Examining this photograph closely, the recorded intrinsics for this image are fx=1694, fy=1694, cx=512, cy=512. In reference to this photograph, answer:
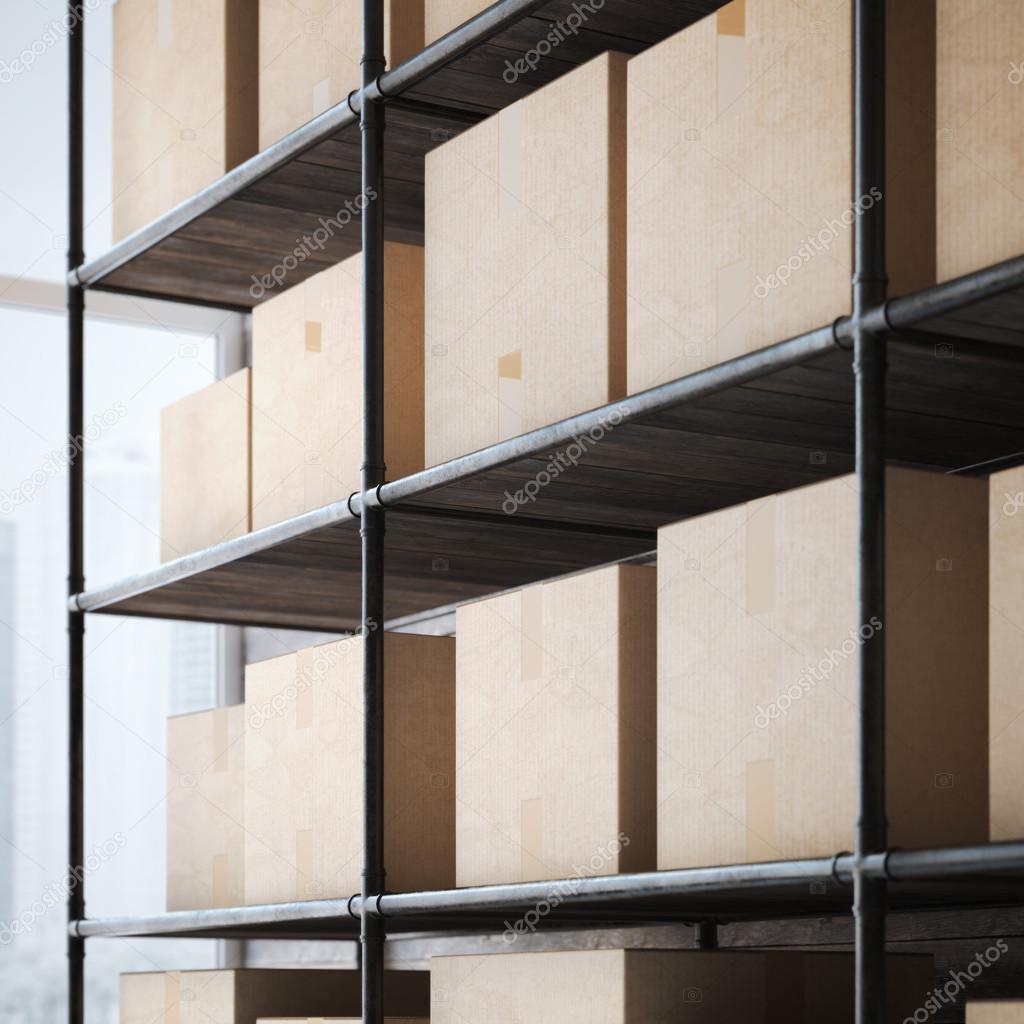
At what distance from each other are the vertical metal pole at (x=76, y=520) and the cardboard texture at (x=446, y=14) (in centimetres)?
85

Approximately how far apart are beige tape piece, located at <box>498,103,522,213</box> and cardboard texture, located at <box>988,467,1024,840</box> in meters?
0.71

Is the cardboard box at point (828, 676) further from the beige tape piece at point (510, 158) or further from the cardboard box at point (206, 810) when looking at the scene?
the cardboard box at point (206, 810)

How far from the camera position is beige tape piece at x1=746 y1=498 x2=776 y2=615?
1.51 meters

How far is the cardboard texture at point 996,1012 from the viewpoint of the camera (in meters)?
1.29

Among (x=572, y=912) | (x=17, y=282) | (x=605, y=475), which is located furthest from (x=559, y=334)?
(x=17, y=282)

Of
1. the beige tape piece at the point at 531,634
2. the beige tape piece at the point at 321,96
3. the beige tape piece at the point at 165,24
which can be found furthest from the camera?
the beige tape piece at the point at 165,24

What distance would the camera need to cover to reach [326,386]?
225cm

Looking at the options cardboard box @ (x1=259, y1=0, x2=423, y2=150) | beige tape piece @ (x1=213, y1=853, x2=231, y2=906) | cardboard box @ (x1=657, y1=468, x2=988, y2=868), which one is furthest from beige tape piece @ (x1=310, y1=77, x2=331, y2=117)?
beige tape piece @ (x1=213, y1=853, x2=231, y2=906)

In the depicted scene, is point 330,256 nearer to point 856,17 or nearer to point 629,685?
point 629,685

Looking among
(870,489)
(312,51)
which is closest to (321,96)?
(312,51)

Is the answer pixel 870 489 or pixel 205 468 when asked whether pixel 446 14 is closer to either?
pixel 205 468

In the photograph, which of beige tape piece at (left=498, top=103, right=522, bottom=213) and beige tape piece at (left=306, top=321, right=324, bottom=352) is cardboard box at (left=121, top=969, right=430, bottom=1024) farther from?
beige tape piece at (left=498, top=103, right=522, bottom=213)

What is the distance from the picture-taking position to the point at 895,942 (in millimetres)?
1967

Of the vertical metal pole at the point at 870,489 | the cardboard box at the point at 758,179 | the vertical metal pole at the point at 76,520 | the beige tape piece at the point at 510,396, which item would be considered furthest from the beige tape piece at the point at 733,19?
the vertical metal pole at the point at 76,520
